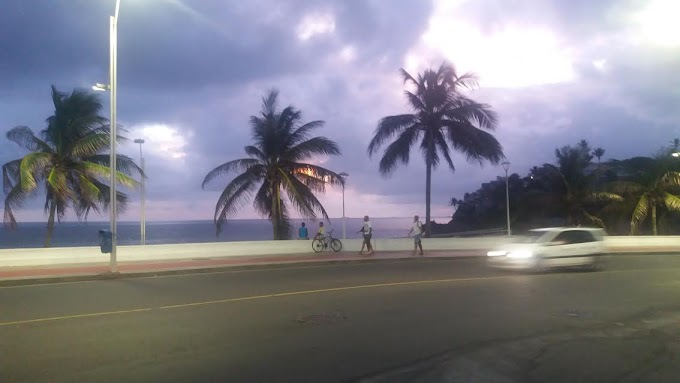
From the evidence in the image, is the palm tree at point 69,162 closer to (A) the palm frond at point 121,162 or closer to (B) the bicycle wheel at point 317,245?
(A) the palm frond at point 121,162

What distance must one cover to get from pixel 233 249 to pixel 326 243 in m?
4.63

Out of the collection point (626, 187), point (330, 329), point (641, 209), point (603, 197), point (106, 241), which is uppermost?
point (626, 187)

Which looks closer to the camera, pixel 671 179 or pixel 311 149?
pixel 311 149

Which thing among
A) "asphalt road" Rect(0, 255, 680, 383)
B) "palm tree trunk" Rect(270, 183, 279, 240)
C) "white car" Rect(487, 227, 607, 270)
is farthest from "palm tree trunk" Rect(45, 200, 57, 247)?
"white car" Rect(487, 227, 607, 270)

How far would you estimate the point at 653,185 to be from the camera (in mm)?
36188

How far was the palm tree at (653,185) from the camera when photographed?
35781mm

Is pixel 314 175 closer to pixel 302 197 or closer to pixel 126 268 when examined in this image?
pixel 302 197

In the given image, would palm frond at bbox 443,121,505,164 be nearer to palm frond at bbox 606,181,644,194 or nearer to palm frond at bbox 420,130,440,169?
palm frond at bbox 420,130,440,169

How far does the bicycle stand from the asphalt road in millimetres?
11109

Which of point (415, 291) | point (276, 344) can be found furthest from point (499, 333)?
point (415, 291)

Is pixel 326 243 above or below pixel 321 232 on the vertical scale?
below

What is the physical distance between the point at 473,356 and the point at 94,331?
A: 5652 mm

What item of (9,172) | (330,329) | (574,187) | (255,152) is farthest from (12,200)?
(574,187)

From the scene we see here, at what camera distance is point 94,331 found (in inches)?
336
